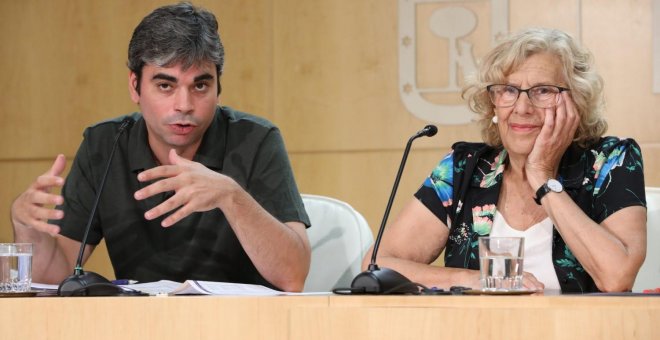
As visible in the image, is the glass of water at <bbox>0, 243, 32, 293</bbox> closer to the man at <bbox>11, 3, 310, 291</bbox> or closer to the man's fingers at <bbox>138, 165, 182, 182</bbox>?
the man's fingers at <bbox>138, 165, 182, 182</bbox>

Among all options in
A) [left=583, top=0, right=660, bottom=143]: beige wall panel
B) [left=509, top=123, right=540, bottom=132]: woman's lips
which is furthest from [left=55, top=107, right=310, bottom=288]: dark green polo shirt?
[left=583, top=0, right=660, bottom=143]: beige wall panel

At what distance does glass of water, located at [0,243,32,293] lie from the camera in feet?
5.87

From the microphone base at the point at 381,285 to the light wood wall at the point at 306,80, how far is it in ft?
7.17

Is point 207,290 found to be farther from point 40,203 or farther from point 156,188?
point 40,203

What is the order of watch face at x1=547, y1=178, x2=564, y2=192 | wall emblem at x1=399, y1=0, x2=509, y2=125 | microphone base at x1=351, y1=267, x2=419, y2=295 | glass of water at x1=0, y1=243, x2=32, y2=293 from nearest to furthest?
microphone base at x1=351, y1=267, x2=419, y2=295 < glass of water at x1=0, y1=243, x2=32, y2=293 < watch face at x1=547, y1=178, x2=564, y2=192 < wall emblem at x1=399, y1=0, x2=509, y2=125

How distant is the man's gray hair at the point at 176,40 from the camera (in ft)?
7.76

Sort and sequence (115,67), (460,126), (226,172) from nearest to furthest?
(226,172) → (460,126) → (115,67)

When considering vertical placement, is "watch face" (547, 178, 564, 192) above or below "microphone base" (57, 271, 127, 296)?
above

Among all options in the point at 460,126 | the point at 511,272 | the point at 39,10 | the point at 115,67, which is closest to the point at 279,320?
the point at 511,272

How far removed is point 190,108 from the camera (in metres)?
2.37

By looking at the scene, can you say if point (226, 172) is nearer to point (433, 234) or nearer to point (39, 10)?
point (433, 234)

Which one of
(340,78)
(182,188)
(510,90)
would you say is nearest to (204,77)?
(182,188)

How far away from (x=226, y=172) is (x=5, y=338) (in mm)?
1026

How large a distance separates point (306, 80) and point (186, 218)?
5.15ft
